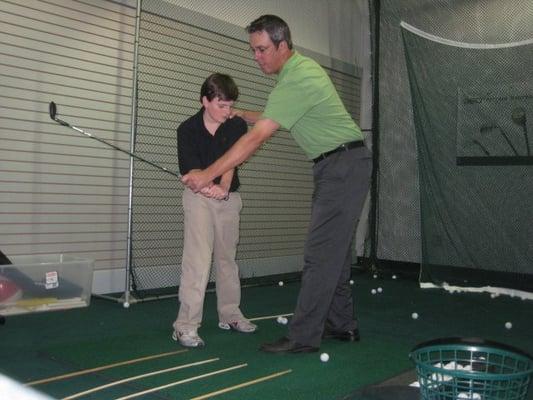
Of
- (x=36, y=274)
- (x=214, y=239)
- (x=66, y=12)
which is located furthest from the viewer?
(x=66, y=12)

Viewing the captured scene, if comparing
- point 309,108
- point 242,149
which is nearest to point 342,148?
point 309,108

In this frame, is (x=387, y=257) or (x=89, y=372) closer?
(x=89, y=372)

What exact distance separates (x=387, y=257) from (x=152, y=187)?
284 centimetres

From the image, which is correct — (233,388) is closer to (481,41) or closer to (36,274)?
(36,274)

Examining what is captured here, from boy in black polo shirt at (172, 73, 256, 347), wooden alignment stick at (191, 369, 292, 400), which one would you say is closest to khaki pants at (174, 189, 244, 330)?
boy in black polo shirt at (172, 73, 256, 347)

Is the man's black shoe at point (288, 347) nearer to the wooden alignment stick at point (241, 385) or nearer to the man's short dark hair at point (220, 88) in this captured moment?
the wooden alignment stick at point (241, 385)

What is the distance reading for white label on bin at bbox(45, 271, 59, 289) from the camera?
373 cm

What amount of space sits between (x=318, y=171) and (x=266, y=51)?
26.8 inches

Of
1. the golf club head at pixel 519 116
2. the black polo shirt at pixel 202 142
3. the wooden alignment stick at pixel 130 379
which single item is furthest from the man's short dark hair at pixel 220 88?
the golf club head at pixel 519 116

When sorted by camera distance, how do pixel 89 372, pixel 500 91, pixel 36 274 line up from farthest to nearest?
pixel 500 91
pixel 36 274
pixel 89 372

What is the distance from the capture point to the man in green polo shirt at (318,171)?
2.85 m

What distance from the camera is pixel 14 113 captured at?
406 centimetres

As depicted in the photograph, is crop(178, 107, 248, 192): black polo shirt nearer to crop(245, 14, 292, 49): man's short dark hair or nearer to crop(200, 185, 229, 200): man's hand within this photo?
crop(200, 185, 229, 200): man's hand

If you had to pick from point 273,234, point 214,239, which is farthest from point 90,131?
point 273,234
